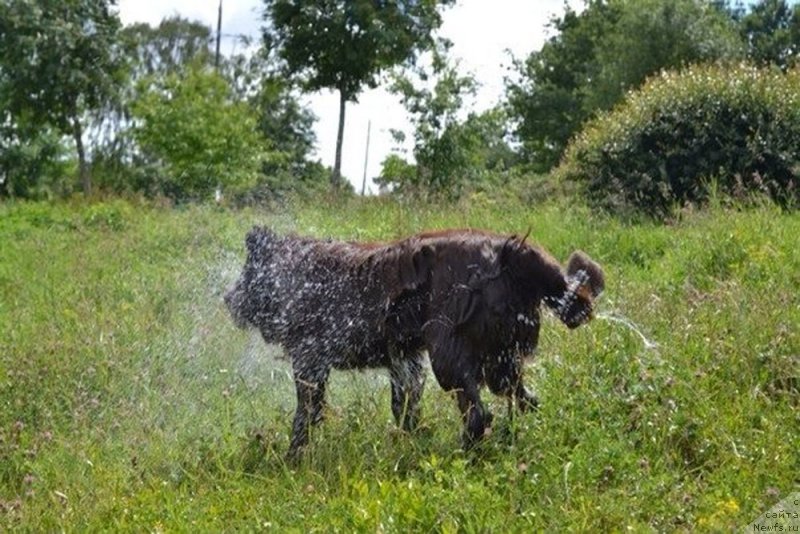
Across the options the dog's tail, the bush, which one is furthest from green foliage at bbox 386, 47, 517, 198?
the dog's tail

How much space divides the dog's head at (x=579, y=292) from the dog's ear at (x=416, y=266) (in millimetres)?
694

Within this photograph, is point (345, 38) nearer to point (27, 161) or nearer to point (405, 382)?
point (405, 382)

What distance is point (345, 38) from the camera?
27.0m

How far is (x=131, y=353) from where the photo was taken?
8828 mm

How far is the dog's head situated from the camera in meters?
6.04

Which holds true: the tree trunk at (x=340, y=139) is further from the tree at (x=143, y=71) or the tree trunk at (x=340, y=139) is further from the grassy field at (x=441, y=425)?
the tree at (x=143, y=71)

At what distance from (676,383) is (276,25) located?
2290 centimetres

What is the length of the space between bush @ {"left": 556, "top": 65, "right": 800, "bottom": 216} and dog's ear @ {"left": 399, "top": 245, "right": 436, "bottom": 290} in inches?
298

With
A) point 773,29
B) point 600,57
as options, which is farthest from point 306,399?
point 773,29

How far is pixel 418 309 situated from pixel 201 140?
24069 mm

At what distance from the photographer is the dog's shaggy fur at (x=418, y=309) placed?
5.93 metres

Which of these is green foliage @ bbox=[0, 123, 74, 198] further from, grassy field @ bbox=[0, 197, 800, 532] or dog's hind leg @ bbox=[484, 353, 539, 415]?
dog's hind leg @ bbox=[484, 353, 539, 415]

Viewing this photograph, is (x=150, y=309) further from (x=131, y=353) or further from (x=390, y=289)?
(x=390, y=289)

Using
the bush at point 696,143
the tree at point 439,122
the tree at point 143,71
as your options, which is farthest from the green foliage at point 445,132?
the tree at point 143,71
